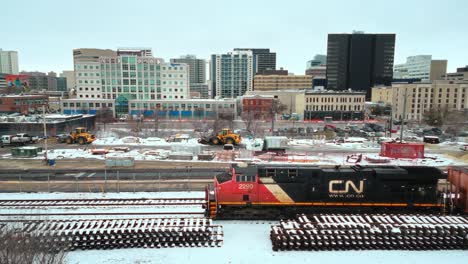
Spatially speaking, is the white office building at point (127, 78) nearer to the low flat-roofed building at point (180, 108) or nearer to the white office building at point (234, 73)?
the low flat-roofed building at point (180, 108)

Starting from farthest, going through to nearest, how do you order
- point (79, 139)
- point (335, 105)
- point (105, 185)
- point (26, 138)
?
point (335, 105) → point (79, 139) → point (26, 138) → point (105, 185)

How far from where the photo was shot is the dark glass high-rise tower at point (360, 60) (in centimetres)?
17088

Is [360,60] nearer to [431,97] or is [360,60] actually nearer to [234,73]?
[234,73]

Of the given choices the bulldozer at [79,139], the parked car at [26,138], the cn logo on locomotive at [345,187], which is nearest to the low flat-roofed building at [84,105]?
the parked car at [26,138]

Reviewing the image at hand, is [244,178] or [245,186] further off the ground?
[244,178]

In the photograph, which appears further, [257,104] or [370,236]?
[257,104]

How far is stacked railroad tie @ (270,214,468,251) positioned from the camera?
52.0 ft

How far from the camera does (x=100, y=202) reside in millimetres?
22062

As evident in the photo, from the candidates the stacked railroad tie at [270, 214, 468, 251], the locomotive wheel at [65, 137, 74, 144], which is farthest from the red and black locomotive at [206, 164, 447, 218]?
the locomotive wheel at [65, 137, 74, 144]

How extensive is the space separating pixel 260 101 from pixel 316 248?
266ft

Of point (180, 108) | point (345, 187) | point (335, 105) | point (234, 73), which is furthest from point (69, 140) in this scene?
point (234, 73)

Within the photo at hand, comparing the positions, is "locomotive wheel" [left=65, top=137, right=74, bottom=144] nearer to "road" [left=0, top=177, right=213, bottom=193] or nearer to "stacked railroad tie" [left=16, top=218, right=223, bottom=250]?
"road" [left=0, top=177, right=213, bottom=193]

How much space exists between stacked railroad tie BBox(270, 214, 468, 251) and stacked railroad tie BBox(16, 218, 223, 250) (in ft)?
11.4

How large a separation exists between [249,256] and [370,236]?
6.02 meters
